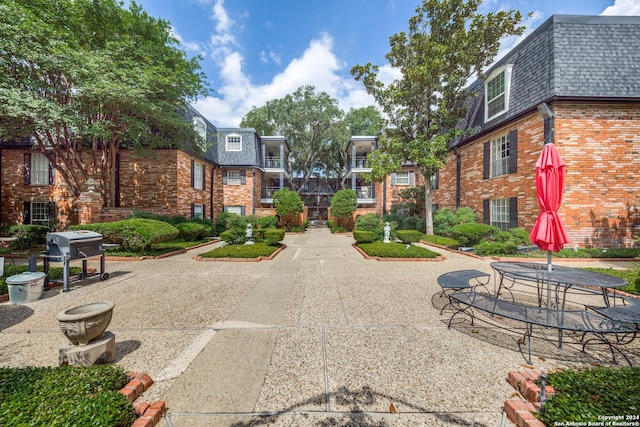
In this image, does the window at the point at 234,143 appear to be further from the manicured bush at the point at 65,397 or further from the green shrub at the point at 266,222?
the manicured bush at the point at 65,397

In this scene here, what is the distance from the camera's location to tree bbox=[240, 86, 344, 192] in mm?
26625

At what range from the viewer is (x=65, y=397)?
208 centimetres

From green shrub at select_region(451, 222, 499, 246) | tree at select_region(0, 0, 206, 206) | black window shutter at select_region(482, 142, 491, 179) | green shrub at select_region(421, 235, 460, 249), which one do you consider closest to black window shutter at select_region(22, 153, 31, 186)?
tree at select_region(0, 0, 206, 206)

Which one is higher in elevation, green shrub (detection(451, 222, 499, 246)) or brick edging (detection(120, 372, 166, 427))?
green shrub (detection(451, 222, 499, 246))

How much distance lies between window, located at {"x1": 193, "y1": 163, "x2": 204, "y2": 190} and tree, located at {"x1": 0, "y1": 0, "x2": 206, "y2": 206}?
4.14m

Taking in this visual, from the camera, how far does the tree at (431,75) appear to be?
11.8 meters

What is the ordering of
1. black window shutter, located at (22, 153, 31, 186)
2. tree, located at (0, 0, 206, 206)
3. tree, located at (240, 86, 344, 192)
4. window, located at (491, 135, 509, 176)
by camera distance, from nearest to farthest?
tree, located at (0, 0, 206, 206) → window, located at (491, 135, 509, 176) → black window shutter, located at (22, 153, 31, 186) → tree, located at (240, 86, 344, 192)

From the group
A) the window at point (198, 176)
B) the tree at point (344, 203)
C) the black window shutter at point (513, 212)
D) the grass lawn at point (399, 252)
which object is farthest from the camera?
the tree at point (344, 203)

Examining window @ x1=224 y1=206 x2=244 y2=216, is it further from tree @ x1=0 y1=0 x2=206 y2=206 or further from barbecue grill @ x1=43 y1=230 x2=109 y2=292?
barbecue grill @ x1=43 y1=230 x2=109 y2=292

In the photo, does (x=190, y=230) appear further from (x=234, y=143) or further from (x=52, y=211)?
(x=234, y=143)

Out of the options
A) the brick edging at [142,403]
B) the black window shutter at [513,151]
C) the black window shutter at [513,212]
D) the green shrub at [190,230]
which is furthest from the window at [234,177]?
the brick edging at [142,403]

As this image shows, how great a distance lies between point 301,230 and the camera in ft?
71.4

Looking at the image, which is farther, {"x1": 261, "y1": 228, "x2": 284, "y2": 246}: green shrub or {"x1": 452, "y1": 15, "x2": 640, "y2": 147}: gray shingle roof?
{"x1": 261, "y1": 228, "x2": 284, "y2": 246}: green shrub

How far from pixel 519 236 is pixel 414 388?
11.0 m
